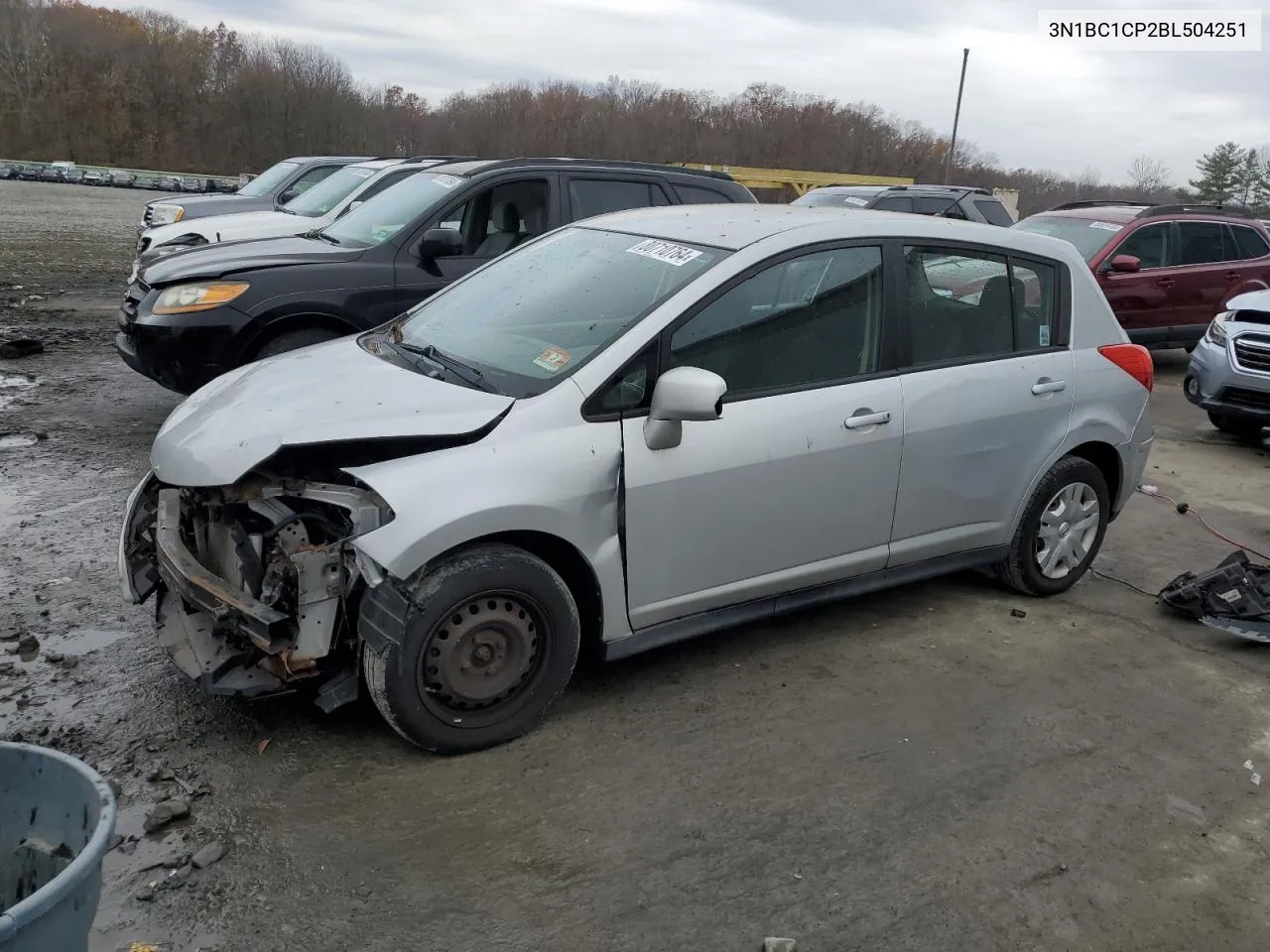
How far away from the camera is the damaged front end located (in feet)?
10.7

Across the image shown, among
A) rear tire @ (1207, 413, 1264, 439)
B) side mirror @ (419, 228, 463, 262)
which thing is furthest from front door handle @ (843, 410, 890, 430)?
rear tire @ (1207, 413, 1264, 439)

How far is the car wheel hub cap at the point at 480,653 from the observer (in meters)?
3.35

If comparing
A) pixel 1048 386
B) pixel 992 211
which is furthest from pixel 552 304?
pixel 992 211

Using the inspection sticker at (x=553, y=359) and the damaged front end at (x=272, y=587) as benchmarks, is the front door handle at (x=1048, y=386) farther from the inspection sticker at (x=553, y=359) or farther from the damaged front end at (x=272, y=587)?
the damaged front end at (x=272, y=587)

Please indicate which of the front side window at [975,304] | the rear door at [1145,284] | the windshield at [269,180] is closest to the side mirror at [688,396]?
the front side window at [975,304]

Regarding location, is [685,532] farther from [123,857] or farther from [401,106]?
[401,106]

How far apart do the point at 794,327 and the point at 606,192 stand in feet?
13.0

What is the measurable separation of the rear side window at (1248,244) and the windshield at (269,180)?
12.5 meters

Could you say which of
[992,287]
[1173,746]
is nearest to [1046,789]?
[1173,746]

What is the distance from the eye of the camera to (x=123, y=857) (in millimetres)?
2930

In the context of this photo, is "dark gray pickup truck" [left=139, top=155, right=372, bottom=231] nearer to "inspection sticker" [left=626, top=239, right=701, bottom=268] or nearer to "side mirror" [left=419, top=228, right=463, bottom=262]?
"side mirror" [left=419, top=228, right=463, bottom=262]

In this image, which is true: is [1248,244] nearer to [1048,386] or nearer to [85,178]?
[1048,386]

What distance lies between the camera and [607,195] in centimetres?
761

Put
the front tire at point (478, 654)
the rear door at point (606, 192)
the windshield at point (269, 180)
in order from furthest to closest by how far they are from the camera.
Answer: the windshield at point (269, 180)
the rear door at point (606, 192)
the front tire at point (478, 654)
